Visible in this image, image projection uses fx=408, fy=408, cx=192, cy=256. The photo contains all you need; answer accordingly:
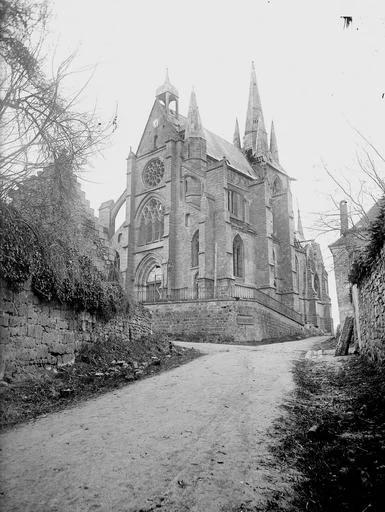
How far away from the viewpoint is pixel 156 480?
3.37 metres

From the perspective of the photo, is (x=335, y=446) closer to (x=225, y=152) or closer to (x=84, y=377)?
(x=84, y=377)

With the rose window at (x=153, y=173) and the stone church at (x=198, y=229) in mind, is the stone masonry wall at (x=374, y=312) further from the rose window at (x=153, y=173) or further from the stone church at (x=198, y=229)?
the rose window at (x=153, y=173)

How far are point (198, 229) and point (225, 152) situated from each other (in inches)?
492

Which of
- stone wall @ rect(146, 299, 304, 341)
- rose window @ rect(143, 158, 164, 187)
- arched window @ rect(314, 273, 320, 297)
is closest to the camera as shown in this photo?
stone wall @ rect(146, 299, 304, 341)

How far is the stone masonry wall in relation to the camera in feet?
24.8

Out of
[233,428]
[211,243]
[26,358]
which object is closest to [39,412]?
[26,358]

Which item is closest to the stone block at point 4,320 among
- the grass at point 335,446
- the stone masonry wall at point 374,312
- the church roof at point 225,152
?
the grass at point 335,446

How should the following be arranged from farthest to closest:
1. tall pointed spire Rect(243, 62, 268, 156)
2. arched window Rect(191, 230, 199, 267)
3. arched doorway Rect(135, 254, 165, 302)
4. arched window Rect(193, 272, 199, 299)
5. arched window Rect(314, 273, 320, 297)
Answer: arched window Rect(314, 273, 320, 297) < tall pointed spire Rect(243, 62, 268, 156) < arched doorway Rect(135, 254, 165, 302) < arched window Rect(191, 230, 199, 267) < arched window Rect(193, 272, 199, 299)

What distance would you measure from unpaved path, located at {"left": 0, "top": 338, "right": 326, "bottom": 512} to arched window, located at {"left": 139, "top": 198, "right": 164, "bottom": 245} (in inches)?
1051

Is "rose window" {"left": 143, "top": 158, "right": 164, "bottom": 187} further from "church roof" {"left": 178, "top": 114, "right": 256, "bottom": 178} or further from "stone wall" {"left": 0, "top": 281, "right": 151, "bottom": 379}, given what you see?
"stone wall" {"left": 0, "top": 281, "right": 151, "bottom": 379}

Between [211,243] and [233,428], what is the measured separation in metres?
24.3

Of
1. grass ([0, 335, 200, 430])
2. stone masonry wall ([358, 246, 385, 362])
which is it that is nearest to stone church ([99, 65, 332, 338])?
grass ([0, 335, 200, 430])

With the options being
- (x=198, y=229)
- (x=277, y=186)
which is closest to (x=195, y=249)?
(x=198, y=229)

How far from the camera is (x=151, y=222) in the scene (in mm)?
33656
